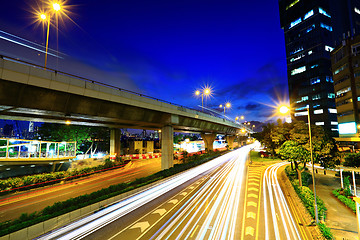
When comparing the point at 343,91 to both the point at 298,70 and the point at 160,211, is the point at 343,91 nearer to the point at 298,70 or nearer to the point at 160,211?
the point at 298,70

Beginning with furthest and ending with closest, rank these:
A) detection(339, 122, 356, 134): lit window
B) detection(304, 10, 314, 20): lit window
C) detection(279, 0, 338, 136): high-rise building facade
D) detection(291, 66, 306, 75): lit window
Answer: detection(304, 10, 314, 20): lit window → detection(291, 66, 306, 75): lit window → detection(279, 0, 338, 136): high-rise building facade → detection(339, 122, 356, 134): lit window

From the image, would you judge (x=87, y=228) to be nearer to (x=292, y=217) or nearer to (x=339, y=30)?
(x=292, y=217)

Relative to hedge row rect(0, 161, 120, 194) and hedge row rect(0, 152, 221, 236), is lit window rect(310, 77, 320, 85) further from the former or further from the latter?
hedge row rect(0, 161, 120, 194)

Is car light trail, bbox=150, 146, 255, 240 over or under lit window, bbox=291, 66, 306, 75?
under

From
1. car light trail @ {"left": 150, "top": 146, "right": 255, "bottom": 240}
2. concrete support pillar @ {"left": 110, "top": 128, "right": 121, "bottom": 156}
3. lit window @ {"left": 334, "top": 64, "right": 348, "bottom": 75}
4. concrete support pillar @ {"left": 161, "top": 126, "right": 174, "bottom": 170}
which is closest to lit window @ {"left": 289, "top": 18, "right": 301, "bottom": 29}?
lit window @ {"left": 334, "top": 64, "right": 348, "bottom": 75}

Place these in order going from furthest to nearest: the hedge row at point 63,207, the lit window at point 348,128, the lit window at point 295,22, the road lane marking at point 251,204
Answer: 1. the lit window at point 295,22
2. the lit window at point 348,128
3. the road lane marking at point 251,204
4. the hedge row at point 63,207

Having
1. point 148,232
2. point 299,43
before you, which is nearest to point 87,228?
point 148,232

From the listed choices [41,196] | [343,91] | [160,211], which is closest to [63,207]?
[160,211]

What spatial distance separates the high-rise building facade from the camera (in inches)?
3155

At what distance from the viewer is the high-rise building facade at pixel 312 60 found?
80.1 meters

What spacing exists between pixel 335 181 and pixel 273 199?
1690 cm

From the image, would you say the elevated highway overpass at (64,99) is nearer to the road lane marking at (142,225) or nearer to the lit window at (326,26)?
the road lane marking at (142,225)

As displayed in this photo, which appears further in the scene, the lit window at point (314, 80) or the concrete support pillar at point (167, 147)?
the lit window at point (314, 80)

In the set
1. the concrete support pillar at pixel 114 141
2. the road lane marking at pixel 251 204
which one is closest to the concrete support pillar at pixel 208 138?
the concrete support pillar at pixel 114 141
